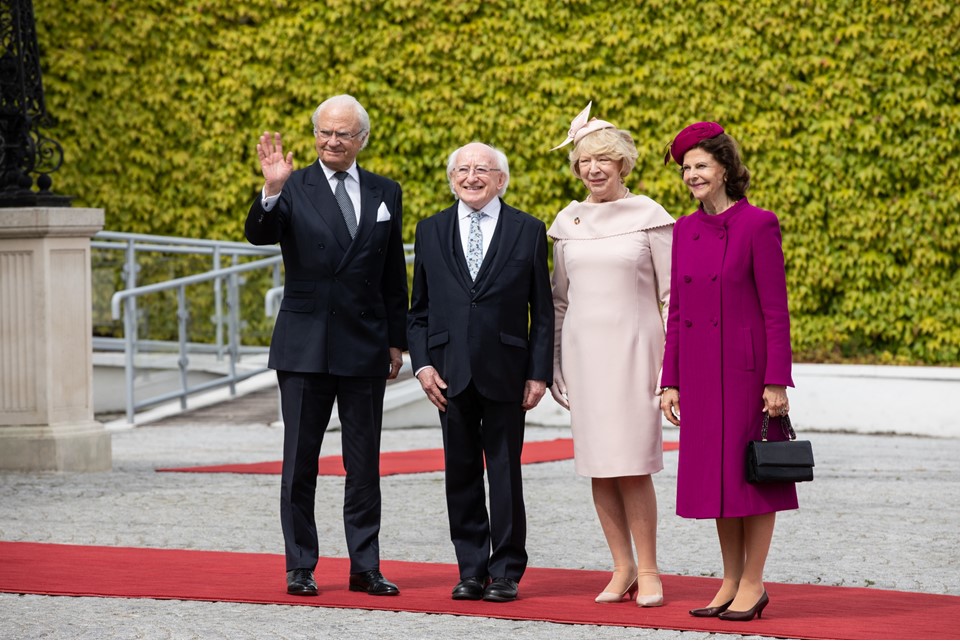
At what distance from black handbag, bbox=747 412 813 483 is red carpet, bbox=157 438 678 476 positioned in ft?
15.1

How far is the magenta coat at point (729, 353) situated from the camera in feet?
18.2

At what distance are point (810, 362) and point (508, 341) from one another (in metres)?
8.09

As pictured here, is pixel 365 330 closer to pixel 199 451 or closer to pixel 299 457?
pixel 299 457

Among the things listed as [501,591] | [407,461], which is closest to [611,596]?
[501,591]

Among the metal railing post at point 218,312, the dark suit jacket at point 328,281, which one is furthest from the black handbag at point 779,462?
the metal railing post at point 218,312

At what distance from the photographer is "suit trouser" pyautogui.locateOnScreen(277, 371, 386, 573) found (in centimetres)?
610

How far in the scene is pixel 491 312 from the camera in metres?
5.97

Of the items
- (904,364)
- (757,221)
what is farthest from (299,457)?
(904,364)

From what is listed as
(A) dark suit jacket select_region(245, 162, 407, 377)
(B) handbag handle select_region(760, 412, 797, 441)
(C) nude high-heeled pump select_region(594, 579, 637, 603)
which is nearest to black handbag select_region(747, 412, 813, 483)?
(B) handbag handle select_region(760, 412, 797, 441)

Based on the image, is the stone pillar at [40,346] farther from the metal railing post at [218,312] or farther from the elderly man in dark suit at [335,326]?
the elderly man in dark suit at [335,326]

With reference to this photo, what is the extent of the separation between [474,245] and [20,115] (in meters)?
5.07

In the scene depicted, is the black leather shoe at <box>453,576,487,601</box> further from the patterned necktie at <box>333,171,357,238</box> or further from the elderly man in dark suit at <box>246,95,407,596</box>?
the patterned necktie at <box>333,171,357,238</box>

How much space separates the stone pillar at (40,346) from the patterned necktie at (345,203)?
4.15 meters

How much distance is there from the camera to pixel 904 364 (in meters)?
13.3
